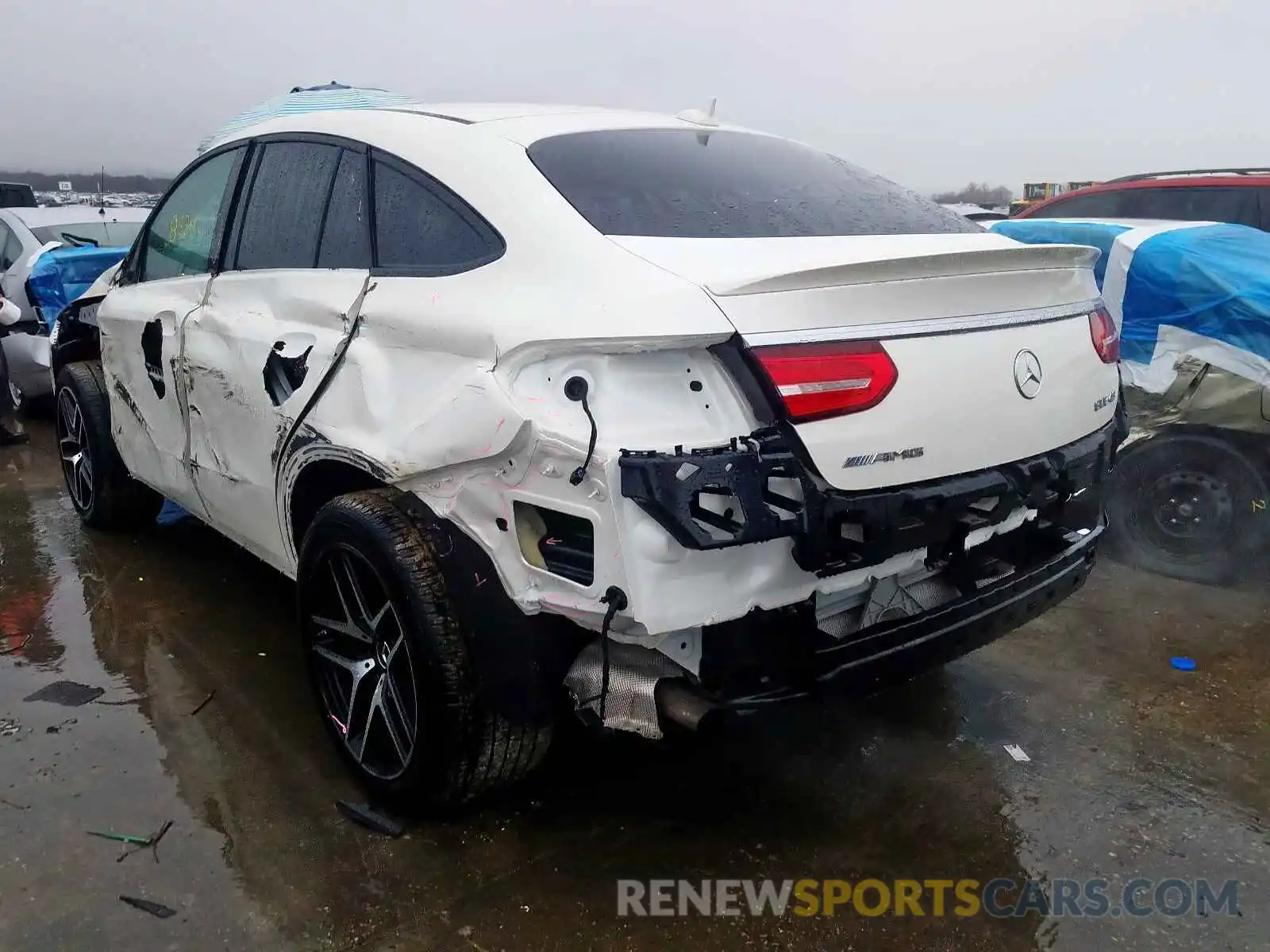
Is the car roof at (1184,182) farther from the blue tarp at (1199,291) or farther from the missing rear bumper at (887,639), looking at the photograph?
the missing rear bumper at (887,639)

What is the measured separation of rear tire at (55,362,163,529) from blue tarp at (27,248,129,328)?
2.18 m

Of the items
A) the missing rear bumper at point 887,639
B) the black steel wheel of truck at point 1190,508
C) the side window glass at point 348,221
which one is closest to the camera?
the missing rear bumper at point 887,639

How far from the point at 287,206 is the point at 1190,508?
12.5 ft

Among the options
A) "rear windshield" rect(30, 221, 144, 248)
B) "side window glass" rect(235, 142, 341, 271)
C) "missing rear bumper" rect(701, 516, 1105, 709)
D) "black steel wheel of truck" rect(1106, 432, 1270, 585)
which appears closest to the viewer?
"missing rear bumper" rect(701, 516, 1105, 709)

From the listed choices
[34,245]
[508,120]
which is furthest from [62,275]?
[508,120]

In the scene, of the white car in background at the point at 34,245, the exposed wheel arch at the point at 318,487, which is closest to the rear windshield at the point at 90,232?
the white car in background at the point at 34,245

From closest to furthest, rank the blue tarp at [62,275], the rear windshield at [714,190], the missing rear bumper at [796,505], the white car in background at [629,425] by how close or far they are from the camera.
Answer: the missing rear bumper at [796,505] < the white car in background at [629,425] < the rear windshield at [714,190] < the blue tarp at [62,275]

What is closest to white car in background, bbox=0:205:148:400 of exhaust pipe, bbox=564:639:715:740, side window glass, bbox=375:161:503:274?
side window glass, bbox=375:161:503:274

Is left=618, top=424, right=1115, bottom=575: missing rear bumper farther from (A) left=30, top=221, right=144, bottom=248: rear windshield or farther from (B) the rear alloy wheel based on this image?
(A) left=30, top=221, right=144, bottom=248: rear windshield

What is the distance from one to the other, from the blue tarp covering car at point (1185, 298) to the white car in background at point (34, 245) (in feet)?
20.4

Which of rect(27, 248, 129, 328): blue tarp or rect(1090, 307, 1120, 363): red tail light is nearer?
rect(1090, 307, 1120, 363): red tail light

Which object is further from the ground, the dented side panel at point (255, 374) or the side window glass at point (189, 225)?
the side window glass at point (189, 225)

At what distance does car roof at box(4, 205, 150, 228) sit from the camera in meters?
8.13

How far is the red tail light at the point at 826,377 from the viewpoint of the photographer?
197 cm
